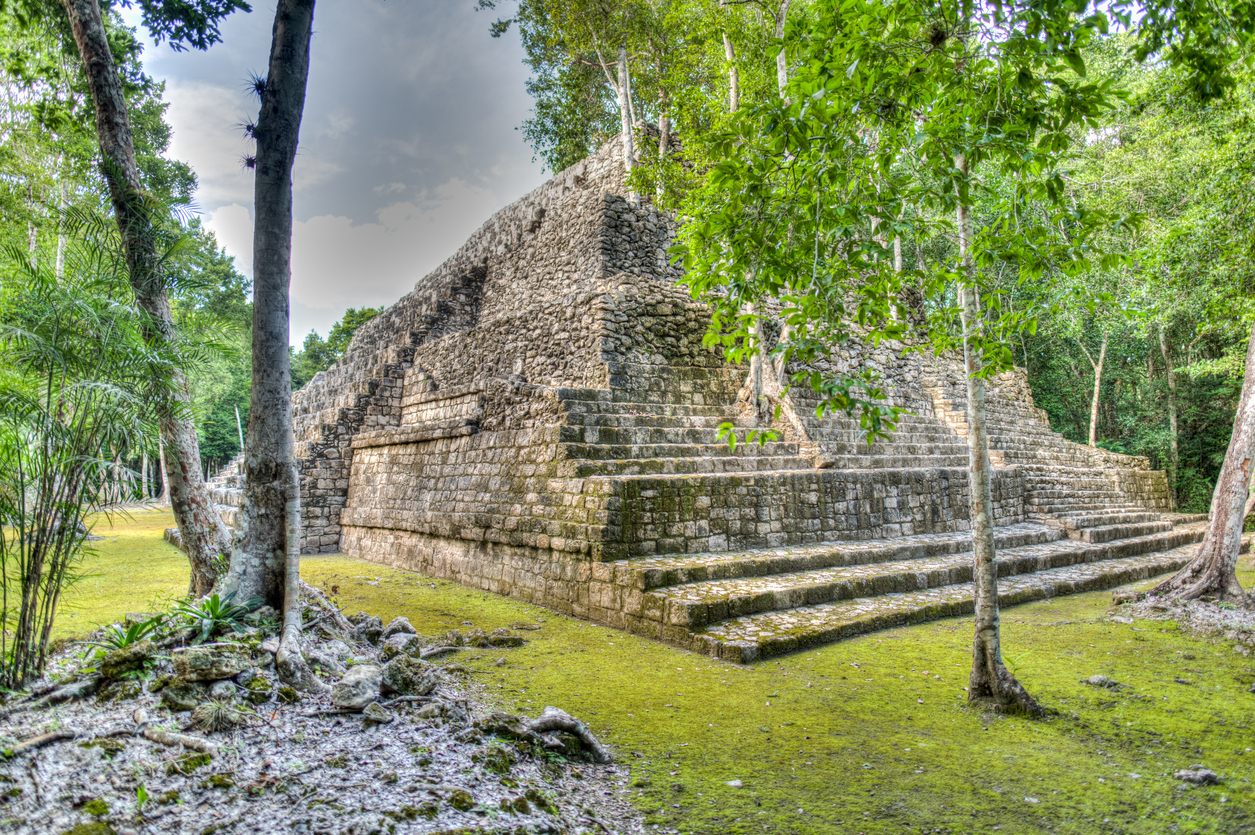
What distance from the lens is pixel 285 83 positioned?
4.37 meters

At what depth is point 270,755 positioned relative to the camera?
266cm

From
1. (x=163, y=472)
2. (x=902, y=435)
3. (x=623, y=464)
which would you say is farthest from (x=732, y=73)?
(x=163, y=472)

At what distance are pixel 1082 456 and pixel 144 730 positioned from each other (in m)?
16.9

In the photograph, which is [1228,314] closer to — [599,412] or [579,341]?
[599,412]

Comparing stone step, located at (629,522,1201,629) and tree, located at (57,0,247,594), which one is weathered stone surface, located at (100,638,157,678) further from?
stone step, located at (629,522,1201,629)

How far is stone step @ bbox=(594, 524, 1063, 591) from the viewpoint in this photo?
5809mm

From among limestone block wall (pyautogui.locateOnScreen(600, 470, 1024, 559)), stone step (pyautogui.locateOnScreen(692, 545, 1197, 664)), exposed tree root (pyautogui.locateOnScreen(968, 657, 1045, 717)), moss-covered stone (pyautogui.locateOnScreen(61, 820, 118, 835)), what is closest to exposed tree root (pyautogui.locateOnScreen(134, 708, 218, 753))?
moss-covered stone (pyautogui.locateOnScreen(61, 820, 118, 835))

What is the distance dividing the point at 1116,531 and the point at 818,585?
25.6ft

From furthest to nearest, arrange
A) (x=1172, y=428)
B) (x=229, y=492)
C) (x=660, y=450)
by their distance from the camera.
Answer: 1. (x=1172, y=428)
2. (x=229, y=492)
3. (x=660, y=450)

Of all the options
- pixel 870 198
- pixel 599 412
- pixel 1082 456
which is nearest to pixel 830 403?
pixel 870 198

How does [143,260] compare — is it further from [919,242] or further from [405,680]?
[919,242]

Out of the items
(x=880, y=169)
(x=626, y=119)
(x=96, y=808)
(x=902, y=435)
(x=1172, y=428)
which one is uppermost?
(x=626, y=119)

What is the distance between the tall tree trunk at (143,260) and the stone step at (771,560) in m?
3.23

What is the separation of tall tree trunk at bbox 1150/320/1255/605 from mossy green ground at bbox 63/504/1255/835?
0.80 metres
